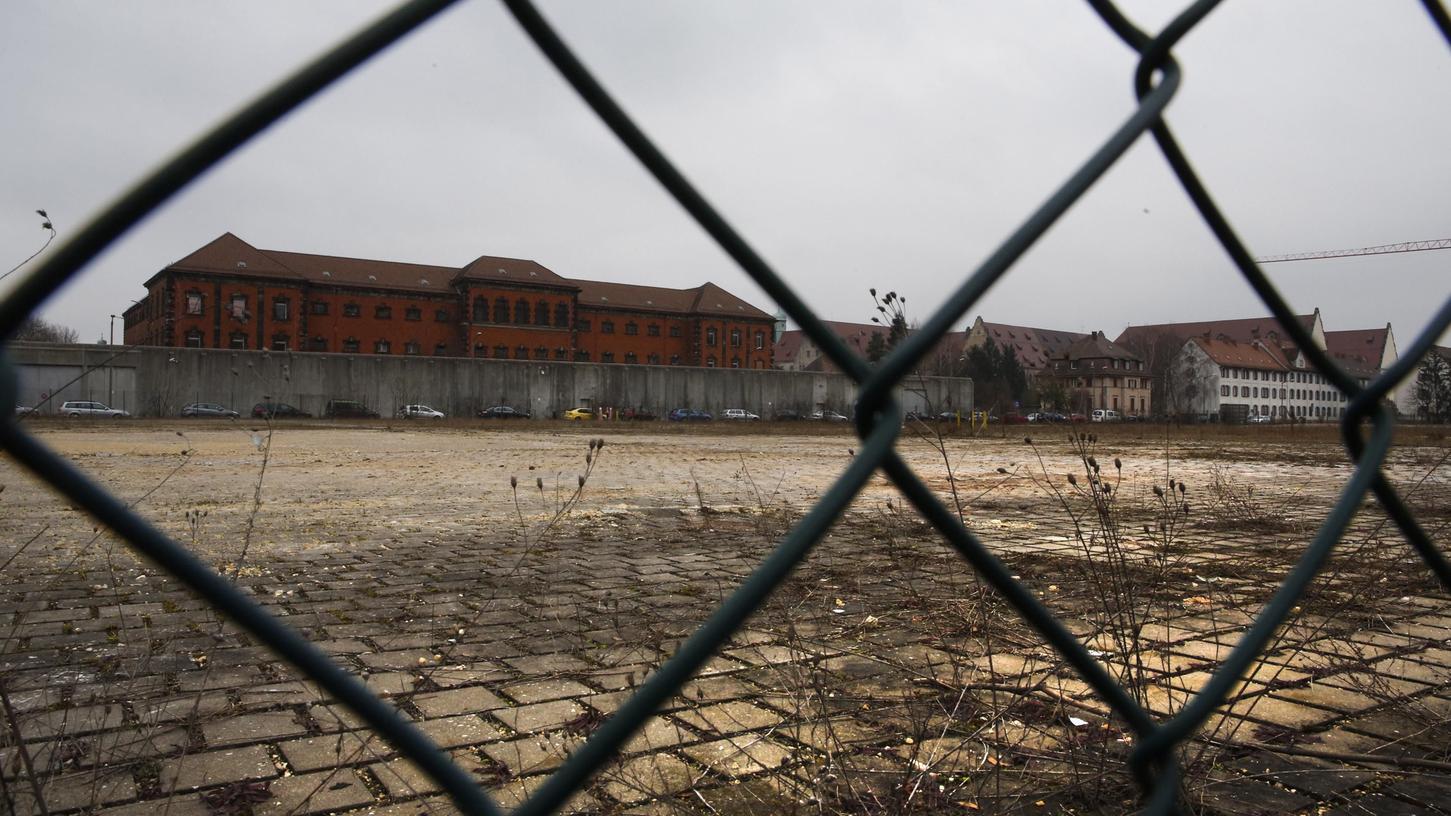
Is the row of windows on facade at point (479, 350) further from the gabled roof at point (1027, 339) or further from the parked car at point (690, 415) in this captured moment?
the gabled roof at point (1027, 339)

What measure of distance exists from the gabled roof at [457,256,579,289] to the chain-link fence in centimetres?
7627

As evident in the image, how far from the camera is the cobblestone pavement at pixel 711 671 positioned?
2178mm

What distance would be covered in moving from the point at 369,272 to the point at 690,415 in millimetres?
29799

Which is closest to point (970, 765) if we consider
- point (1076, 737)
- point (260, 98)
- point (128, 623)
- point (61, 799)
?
point (1076, 737)

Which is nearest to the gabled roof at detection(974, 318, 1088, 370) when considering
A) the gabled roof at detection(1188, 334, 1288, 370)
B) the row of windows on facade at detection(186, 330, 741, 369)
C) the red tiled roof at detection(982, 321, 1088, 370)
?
the red tiled roof at detection(982, 321, 1088, 370)

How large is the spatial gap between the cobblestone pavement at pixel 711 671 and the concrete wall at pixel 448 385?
41896 millimetres

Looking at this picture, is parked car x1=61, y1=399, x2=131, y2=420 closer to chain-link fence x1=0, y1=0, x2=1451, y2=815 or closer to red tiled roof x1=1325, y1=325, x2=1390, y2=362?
chain-link fence x1=0, y1=0, x2=1451, y2=815

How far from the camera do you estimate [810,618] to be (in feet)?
11.8

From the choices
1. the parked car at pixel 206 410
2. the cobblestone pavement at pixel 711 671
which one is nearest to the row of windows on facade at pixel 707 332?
the parked car at pixel 206 410

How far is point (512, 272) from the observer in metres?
77.3

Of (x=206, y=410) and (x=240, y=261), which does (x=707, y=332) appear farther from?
(x=206, y=410)

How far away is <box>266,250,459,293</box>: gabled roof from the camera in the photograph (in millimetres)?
73312

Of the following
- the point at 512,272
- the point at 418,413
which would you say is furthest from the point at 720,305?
the point at 418,413

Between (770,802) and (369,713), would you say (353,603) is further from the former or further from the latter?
(369,713)
